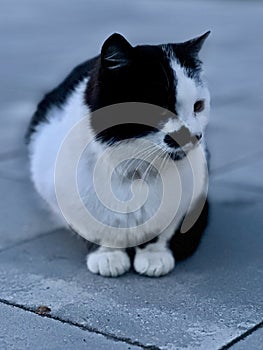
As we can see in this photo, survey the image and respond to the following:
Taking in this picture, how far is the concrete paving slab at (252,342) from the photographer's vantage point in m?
3.02

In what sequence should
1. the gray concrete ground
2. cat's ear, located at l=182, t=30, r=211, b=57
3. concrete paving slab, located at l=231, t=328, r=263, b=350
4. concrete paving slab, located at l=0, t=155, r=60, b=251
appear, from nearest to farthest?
concrete paving slab, located at l=231, t=328, r=263, b=350 < the gray concrete ground < cat's ear, located at l=182, t=30, r=211, b=57 < concrete paving slab, located at l=0, t=155, r=60, b=251

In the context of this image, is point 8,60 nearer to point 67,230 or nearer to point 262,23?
point 262,23

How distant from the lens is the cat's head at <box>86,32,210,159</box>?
3.31 meters

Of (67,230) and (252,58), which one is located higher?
(67,230)

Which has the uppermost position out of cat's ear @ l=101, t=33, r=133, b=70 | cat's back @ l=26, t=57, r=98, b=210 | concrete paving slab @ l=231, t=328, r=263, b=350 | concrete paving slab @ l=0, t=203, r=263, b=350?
cat's ear @ l=101, t=33, r=133, b=70

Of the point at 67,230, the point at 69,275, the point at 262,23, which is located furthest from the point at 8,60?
the point at 69,275

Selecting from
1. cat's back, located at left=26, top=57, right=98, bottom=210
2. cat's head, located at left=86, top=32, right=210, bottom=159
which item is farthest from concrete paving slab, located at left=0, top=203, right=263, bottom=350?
cat's head, located at left=86, top=32, right=210, bottom=159

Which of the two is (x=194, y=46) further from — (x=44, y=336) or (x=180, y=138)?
(x=44, y=336)

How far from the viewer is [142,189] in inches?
143

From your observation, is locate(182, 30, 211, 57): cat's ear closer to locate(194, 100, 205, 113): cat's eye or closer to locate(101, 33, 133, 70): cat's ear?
locate(194, 100, 205, 113): cat's eye

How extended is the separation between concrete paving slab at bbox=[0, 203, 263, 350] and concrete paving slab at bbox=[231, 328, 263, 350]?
0.05m

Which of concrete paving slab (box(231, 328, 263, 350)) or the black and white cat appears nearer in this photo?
concrete paving slab (box(231, 328, 263, 350))

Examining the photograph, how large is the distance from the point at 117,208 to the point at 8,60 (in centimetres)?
561

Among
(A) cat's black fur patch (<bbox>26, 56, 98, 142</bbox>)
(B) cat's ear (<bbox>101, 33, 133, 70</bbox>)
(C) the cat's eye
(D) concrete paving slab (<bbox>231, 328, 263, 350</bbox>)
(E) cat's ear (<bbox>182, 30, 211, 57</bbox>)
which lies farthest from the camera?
(A) cat's black fur patch (<bbox>26, 56, 98, 142</bbox>)
